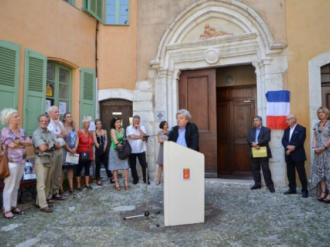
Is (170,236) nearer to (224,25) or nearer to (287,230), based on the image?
(287,230)

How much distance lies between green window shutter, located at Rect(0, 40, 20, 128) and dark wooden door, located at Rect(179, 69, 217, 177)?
359cm

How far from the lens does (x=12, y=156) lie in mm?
4059

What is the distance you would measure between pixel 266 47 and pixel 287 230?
3.87 m

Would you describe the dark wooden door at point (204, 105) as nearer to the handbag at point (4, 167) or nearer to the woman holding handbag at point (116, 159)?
the woman holding handbag at point (116, 159)

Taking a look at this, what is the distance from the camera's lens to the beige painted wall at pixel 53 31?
536 centimetres

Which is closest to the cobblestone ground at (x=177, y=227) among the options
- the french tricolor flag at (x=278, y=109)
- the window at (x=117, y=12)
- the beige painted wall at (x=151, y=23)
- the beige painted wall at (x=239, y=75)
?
the french tricolor flag at (x=278, y=109)

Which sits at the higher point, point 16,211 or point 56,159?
point 56,159

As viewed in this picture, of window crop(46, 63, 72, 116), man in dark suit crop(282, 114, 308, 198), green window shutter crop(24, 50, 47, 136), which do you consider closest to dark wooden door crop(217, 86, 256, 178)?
man in dark suit crop(282, 114, 308, 198)

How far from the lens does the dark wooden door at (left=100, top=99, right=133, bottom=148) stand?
7.70 meters

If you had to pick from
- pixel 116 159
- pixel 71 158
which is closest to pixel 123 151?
pixel 116 159

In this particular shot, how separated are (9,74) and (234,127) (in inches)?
211

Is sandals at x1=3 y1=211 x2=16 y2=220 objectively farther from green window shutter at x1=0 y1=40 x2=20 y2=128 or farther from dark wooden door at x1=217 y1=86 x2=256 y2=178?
dark wooden door at x1=217 y1=86 x2=256 y2=178

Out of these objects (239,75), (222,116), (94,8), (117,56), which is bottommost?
(222,116)

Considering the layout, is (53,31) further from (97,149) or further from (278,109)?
(278,109)
